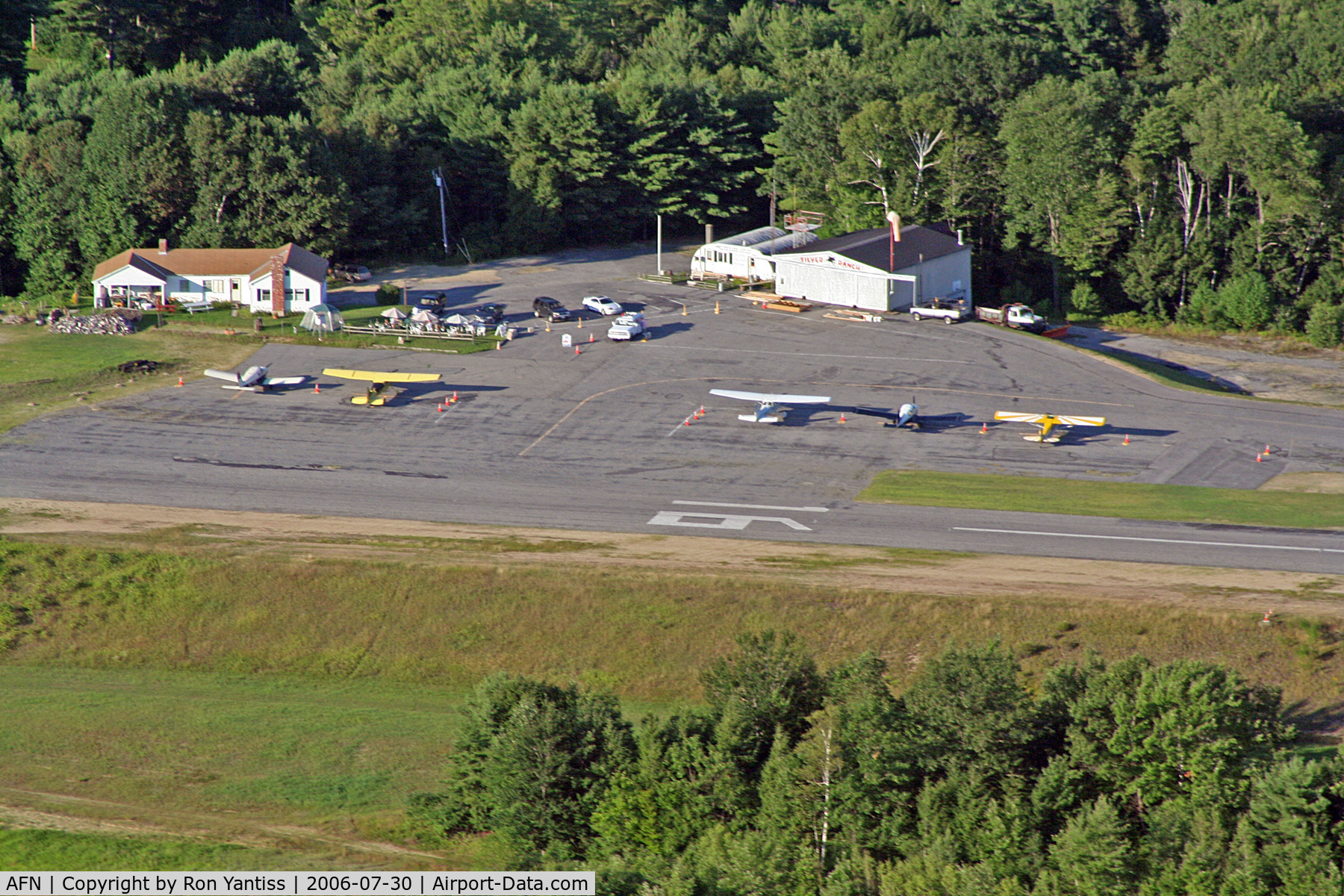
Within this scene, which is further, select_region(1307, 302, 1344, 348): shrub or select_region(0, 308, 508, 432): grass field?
select_region(1307, 302, 1344, 348): shrub

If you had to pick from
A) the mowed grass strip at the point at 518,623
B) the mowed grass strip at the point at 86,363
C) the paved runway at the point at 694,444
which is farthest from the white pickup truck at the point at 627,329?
the mowed grass strip at the point at 518,623

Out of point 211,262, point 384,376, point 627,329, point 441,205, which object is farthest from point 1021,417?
point 441,205

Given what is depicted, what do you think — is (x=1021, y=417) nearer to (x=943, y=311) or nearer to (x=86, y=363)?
(x=943, y=311)

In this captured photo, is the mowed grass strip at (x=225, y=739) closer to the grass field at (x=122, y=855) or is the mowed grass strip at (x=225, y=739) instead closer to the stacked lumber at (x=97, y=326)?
the grass field at (x=122, y=855)

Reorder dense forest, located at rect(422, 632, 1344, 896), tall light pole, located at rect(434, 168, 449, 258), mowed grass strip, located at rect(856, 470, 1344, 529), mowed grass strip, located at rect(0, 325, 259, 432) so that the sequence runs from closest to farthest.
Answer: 1. dense forest, located at rect(422, 632, 1344, 896)
2. mowed grass strip, located at rect(856, 470, 1344, 529)
3. mowed grass strip, located at rect(0, 325, 259, 432)
4. tall light pole, located at rect(434, 168, 449, 258)

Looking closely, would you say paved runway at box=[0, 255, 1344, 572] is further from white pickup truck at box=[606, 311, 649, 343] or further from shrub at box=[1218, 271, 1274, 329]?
shrub at box=[1218, 271, 1274, 329]

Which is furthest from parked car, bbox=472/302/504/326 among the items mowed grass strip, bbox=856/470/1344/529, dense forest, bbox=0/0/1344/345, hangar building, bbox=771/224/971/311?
mowed grass strip, bbox=856/470/1344/529
